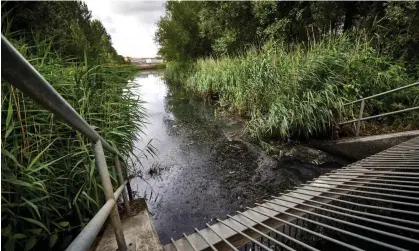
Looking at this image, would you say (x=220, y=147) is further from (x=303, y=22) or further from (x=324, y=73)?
(x=303, y=22)

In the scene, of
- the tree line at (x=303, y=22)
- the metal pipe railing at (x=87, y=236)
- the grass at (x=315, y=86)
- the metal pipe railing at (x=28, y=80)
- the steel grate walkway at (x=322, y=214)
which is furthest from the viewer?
the tree line at (x=303, y=22)

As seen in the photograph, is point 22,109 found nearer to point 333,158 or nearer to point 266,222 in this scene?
point 266,222

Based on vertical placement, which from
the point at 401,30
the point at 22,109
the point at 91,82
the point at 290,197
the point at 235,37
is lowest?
the point at 290,197

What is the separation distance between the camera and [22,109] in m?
1.75

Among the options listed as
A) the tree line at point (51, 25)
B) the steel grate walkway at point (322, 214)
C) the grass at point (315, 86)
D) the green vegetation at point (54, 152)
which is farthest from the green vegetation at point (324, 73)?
the tree line at point (51, 25)

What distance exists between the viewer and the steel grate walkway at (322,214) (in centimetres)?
155

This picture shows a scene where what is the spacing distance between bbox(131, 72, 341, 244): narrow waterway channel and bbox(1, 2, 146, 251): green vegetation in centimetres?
73

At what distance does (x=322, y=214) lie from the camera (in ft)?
5.75

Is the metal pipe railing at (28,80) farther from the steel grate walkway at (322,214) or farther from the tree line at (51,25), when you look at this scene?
the tree line at (51,25)

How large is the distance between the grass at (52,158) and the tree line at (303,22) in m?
4.26

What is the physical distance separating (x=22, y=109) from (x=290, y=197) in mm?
2299

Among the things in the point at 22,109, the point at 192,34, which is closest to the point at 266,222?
the point at 22,109

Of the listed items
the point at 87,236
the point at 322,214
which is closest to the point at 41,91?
the point at 87,236

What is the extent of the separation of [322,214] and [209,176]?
1.94m
